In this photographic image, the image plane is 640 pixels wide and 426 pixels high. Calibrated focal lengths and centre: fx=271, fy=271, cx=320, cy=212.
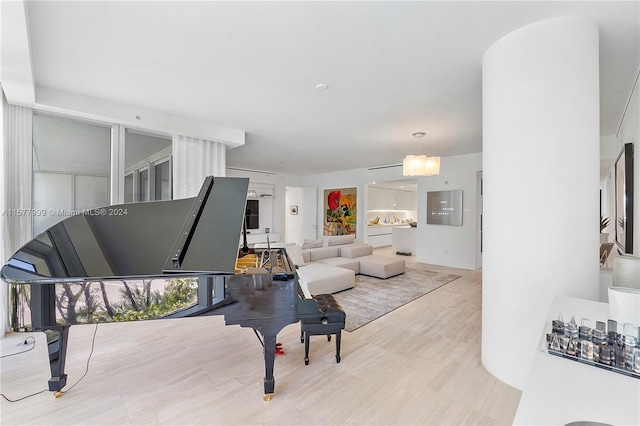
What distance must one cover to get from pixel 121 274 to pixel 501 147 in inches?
122

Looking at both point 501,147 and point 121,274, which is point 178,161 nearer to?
point 121,274

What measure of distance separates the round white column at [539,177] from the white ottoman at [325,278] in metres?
2.45

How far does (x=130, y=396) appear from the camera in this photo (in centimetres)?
203

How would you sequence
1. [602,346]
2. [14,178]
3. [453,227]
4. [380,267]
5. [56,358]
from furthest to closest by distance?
[453,227] → [380,267] → [14,178] → [56,358] → [602,346]

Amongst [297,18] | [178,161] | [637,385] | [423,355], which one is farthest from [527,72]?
[178,161]

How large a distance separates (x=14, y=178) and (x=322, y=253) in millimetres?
4516

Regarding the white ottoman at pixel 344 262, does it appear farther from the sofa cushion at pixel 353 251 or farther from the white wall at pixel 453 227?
the white wall at pixel 453 227

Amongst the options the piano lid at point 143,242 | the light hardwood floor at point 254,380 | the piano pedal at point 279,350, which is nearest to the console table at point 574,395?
the light hardwood floor at point 254,380

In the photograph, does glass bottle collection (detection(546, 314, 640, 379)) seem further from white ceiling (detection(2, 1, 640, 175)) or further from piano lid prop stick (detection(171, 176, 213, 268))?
piano lid prop stick (detection(171, 176, 213, 268))

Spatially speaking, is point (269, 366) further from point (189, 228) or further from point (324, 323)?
point (189, 228)

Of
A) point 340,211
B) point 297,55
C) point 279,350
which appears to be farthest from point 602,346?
point 340,211

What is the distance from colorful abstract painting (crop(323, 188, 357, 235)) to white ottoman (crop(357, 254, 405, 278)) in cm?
310

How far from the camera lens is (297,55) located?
233 cm

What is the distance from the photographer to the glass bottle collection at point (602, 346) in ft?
3.05
